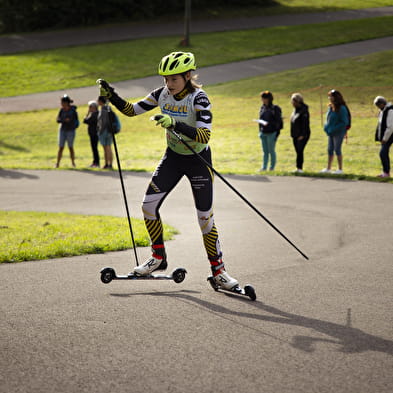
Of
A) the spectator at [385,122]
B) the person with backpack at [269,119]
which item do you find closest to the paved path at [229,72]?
the person with backpack at [269,119]

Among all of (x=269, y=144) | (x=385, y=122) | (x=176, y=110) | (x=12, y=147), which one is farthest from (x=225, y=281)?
(x=12, y=147)

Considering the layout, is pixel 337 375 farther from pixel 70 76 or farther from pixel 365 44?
pixel 365 44

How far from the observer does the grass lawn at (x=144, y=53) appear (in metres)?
35.8

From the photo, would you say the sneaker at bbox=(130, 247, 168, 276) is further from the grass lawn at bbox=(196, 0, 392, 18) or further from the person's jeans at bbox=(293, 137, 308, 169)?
the grass lawn at bbox=(196, 0, 392, 18)

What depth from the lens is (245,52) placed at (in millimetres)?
39406

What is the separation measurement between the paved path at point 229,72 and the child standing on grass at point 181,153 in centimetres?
2463

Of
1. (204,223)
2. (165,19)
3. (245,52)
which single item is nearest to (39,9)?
(165,19)

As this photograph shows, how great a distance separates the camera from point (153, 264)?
647 cm

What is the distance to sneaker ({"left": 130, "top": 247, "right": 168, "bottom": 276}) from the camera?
6.43m

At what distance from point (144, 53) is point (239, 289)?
35.4m

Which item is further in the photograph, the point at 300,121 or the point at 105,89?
the point at 300,121

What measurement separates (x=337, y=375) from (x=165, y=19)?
50.0 metres

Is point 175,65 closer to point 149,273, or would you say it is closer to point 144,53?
point 149,273

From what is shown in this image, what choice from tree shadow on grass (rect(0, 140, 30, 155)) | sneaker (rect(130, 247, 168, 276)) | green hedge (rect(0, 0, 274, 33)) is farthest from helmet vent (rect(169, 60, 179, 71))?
green hedge (rect(0, 0, 274, 33))
